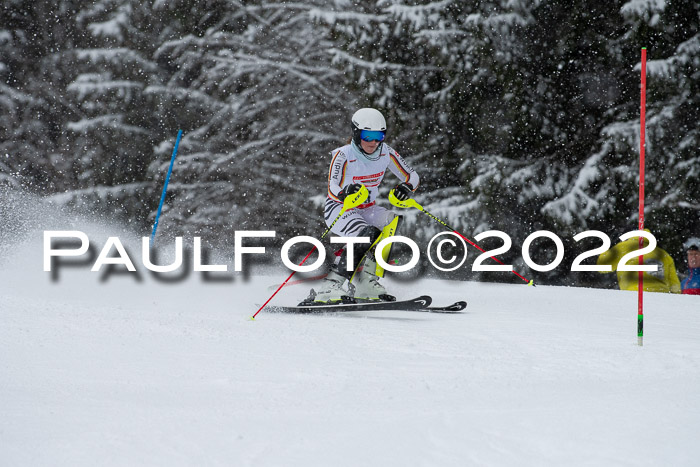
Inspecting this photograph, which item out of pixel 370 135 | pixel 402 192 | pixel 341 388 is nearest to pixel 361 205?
pixel 402 192

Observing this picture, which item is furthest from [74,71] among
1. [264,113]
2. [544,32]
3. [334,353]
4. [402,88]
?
[334,353]

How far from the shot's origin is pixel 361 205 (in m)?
6.75

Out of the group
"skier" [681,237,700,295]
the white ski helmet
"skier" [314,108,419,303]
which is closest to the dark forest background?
"skier" [681,237,700,295]

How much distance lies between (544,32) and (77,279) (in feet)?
28.7

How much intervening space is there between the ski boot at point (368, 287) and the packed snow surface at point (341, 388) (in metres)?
0.39

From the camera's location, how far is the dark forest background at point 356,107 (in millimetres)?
11870

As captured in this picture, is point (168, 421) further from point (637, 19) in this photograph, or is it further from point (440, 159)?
point (440, 159)

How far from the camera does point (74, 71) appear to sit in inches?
842

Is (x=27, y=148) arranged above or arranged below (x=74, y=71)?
below

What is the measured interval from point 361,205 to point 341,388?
3.43m

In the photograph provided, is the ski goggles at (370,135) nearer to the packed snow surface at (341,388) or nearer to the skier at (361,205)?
the skier at (361,205)

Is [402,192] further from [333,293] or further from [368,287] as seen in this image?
[333,293]

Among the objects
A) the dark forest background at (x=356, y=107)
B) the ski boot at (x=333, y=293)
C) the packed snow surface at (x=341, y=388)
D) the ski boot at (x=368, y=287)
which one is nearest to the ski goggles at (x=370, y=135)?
the ski boot at (x=368, y=287)

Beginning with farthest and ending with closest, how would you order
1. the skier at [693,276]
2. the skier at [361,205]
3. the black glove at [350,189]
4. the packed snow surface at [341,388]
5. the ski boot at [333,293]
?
the skier at [693,276]
the ski boot at [333,293]
the skier at [361,205]
the black glove at [350,189]
the packed snow surface at [341,388]
